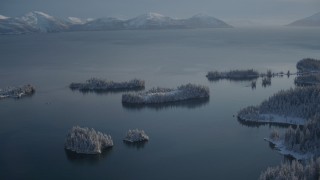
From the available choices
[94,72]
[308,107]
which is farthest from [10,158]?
[94,72]

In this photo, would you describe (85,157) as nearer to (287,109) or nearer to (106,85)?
(287,109)

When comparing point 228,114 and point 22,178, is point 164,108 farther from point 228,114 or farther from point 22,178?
point 22,178

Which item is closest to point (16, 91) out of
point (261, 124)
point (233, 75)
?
point (261, 124)

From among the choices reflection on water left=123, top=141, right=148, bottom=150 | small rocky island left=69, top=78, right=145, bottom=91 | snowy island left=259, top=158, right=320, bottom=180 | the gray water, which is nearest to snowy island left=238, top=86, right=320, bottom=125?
the gray water

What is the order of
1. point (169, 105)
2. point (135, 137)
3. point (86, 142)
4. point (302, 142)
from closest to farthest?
point (302, 142)
point (86, 142)
point (135, 137)
point (169, 105)

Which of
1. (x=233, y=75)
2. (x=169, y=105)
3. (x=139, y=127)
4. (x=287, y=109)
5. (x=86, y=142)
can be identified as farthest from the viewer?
(x=233, y=75)

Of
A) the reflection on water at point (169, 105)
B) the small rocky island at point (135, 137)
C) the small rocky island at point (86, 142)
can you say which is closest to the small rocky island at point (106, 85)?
the reflection on water at point (169, 105)

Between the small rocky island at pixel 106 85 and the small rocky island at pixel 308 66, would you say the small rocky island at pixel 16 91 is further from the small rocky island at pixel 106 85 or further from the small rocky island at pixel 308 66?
the small rocky island at pixel 308 66
